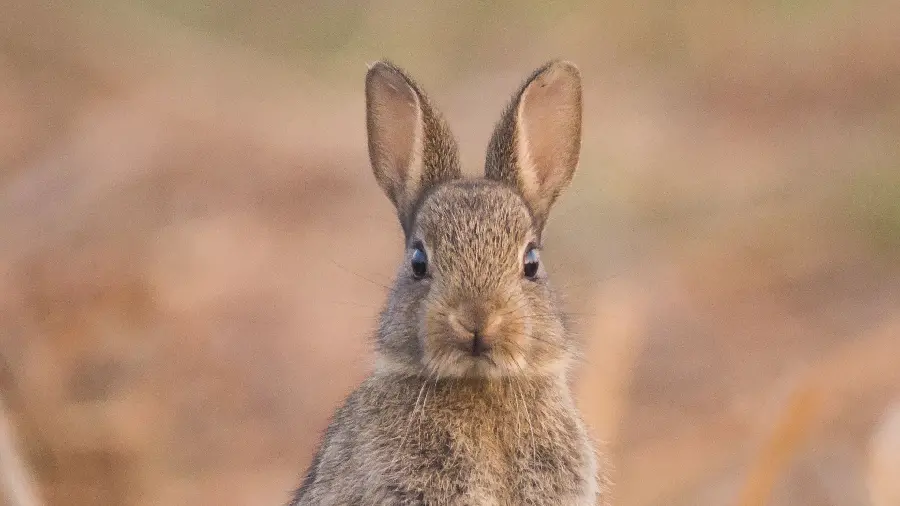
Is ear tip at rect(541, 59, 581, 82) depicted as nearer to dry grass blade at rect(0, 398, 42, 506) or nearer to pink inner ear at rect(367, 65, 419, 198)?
pink inner ear at rect(367, 65, 419, 198)

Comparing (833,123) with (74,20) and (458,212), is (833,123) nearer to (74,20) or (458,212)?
(74,20)

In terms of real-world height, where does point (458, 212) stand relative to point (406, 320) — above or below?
above

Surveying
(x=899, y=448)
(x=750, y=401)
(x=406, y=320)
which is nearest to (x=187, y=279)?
(x=750, y=401)

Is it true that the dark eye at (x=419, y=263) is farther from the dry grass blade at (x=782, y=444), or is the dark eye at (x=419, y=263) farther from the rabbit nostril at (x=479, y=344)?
the dry grass blade at (x=782, y=444)

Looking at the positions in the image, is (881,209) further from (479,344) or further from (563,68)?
(479,344)

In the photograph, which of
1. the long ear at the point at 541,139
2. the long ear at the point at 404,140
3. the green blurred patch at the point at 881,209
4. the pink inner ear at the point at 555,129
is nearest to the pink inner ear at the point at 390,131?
the long ear at the point at 404,140
